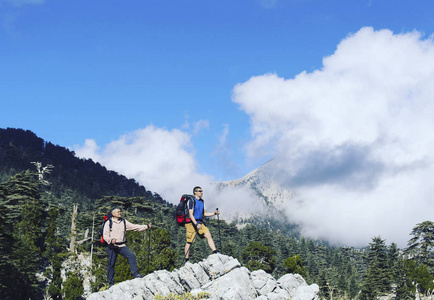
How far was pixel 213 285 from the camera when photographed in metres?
10.0

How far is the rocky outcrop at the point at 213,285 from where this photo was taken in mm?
9336

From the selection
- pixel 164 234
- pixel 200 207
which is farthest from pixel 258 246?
pixel 200 207

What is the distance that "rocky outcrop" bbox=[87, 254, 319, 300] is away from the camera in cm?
934

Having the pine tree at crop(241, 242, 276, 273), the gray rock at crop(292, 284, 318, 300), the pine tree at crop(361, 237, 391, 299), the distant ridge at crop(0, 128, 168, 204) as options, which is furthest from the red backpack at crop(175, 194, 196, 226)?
the distant ridge at crop(0, 128, 168, 204)

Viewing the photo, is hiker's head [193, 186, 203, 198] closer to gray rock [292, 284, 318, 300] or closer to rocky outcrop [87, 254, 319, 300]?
rocky outcrop [87, 254, 319, 300]

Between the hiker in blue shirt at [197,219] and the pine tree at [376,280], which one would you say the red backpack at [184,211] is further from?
the pine tree at [376,280]

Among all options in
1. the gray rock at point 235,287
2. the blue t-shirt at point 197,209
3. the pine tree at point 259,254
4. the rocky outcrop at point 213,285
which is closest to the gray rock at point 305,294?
the rocky outcrop at point 213,285

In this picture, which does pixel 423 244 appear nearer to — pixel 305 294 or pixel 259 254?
pixel 259 254

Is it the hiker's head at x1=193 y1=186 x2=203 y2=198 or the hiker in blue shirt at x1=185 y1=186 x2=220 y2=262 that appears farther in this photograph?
the hiker's head at x1=193 y1=186 x2=203 y2=198

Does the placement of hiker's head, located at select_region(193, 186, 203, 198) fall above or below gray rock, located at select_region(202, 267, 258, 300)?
above

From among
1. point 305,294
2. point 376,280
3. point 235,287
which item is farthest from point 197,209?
point 376,280

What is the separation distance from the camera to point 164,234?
1291 inches

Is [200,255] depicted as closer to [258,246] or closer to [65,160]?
[258,246]

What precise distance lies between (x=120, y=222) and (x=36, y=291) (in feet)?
99.3
